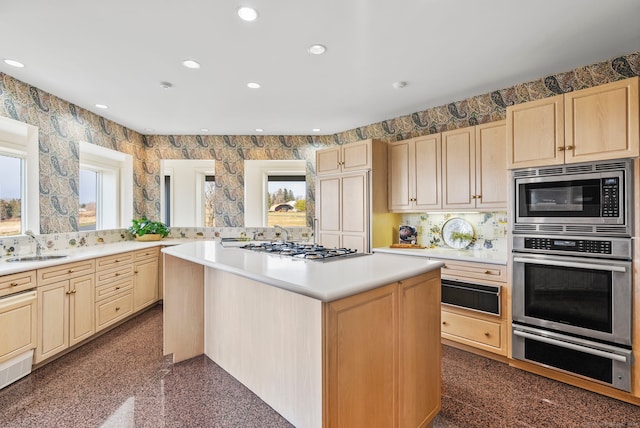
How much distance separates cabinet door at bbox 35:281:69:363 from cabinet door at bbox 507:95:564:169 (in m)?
4.10

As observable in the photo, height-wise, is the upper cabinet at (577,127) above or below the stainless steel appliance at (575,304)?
above

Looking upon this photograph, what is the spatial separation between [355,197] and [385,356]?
2.53 meters

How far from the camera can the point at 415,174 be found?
365 cm

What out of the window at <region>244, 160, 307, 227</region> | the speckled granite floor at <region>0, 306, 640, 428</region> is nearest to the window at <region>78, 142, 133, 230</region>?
the window at <region>244, 160, 307, 227</region>

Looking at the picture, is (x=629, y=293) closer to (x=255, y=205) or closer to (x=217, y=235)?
(x=255, y=205)

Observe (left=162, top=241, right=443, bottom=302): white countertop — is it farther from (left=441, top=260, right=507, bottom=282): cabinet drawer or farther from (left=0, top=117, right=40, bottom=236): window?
(left=0, top=117, right=40, bottom=236): window

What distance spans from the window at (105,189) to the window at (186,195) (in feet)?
1.86

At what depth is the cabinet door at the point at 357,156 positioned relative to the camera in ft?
12.3

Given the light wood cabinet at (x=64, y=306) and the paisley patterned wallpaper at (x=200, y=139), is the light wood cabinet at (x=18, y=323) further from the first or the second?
the paisley patterned wallpaper at (x=200, y=139)

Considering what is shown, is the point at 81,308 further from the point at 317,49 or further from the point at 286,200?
the point at 317,49

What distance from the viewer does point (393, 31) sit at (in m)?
2.14

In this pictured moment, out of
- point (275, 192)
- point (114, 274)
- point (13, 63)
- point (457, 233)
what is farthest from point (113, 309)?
point (457, 233)

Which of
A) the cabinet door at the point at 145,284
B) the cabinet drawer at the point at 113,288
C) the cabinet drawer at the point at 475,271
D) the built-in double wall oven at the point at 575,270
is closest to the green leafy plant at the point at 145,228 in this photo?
the cabinet door at the point at 145,284

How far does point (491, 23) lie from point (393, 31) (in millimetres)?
641
